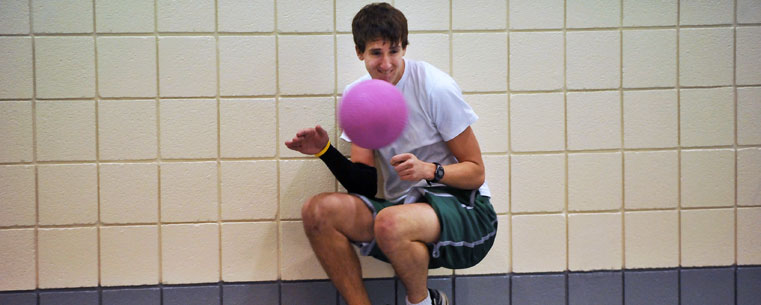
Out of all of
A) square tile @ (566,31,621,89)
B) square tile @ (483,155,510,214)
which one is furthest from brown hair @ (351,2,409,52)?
square tile @ (566,31,621,89)

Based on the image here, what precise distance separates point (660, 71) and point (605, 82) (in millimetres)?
217

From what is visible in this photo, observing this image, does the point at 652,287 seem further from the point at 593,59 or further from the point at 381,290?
the point at 381,290

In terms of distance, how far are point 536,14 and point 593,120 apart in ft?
1.48

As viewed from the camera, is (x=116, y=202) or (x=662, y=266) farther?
(x=662, y=266)

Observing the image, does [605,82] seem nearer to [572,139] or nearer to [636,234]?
[572,139]

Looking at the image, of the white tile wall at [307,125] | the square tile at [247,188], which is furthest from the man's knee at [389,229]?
Result: the square tile at [247,188]

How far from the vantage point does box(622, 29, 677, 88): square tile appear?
2.02 m

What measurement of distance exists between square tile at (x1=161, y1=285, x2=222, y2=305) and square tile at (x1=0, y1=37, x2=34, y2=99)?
86 centimetres

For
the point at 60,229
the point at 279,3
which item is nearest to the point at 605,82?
the point at 279,3

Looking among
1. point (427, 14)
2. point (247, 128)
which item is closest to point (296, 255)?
point (247, 128)

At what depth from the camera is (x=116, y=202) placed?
6.31ft

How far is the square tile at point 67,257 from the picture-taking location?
1914 mm

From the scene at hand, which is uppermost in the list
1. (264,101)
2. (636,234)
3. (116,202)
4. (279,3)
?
(279,3)

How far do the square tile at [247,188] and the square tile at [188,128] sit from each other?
0.34ft
